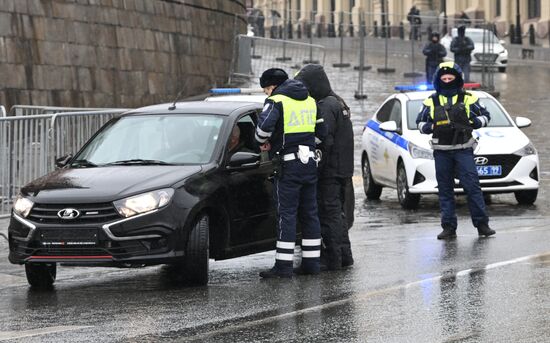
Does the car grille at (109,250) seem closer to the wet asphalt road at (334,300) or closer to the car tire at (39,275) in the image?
the wet asphalt road at (334,300)

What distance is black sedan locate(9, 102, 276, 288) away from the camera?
33.8 feet

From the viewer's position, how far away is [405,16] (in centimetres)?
7038

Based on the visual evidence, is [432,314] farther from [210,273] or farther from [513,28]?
[513,28]

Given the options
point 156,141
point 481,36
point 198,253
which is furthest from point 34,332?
point 481,36

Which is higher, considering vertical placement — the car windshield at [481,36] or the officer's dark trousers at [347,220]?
the car windshield at [481,36]

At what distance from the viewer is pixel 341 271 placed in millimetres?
11461

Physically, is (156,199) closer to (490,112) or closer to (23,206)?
(23,206)

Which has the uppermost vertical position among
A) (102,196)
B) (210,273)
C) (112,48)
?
(112,48)

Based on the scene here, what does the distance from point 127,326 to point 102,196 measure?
1729mm

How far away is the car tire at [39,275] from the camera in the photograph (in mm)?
10910

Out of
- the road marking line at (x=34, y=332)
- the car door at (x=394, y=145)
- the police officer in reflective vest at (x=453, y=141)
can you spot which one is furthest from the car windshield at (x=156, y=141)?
the car door at (x=394, y=145)

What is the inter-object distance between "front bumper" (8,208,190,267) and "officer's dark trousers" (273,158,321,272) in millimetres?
990

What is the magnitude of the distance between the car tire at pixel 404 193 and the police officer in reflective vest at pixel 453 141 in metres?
3.54

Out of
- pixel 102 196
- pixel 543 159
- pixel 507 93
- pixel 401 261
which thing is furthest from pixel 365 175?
pixel 507 93
